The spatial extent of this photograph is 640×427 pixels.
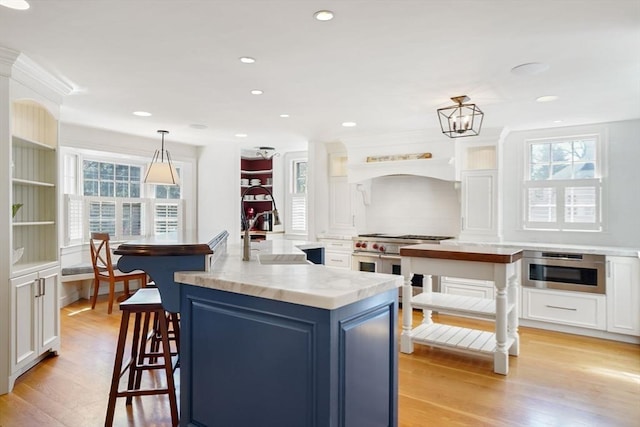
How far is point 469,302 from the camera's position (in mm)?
3873

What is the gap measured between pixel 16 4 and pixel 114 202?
4250 millimetres

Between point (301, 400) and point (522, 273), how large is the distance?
378cm

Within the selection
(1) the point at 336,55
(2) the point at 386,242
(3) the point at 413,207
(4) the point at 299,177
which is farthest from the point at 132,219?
(1) the point at 336,55

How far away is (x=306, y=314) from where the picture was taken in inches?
66.4

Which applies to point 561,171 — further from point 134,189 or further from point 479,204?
point 134,189

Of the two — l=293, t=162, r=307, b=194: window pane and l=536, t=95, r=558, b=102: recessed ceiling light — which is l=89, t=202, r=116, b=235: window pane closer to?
l=293, t=162, r=307, b=194: window pane

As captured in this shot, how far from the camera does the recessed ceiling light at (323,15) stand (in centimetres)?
219

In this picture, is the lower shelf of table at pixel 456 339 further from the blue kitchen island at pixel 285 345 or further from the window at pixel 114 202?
the window at pixel 114 202

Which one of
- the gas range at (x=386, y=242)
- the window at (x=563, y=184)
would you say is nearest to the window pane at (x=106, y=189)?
the gas range at (x=386, y=242)

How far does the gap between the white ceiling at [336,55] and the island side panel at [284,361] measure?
1.49 m

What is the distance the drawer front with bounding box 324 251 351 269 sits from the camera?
5781 mm

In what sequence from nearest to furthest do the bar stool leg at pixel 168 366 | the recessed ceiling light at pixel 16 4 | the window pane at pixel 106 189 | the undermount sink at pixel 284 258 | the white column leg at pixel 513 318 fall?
1. the recessed ceiling light at pixel 16 4
2. the bar stool leg at pixel 168 366
3. the undermount sink at pixel 284 258
4. the white column leg at pixel 513 318
5. the window pane at pixel 106 189

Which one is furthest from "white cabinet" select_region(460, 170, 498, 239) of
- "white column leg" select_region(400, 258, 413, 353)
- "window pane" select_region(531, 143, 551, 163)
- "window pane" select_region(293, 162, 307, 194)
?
"window pane" select_region(293, 162, 307, 194)

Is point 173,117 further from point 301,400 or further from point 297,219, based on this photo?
point 301,400
